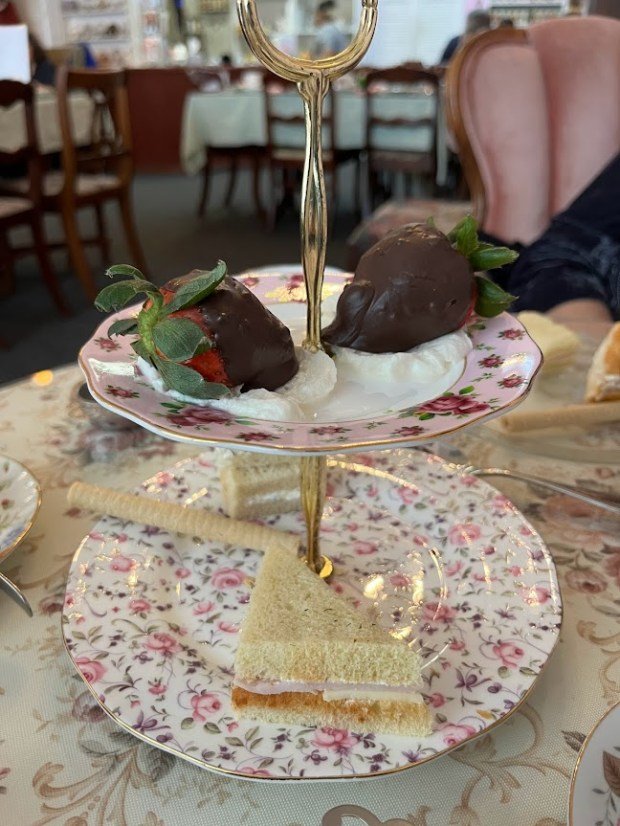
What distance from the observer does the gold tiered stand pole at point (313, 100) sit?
1.45 ft

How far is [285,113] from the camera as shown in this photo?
4188 mm


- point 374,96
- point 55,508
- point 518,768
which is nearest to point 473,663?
point 518,768

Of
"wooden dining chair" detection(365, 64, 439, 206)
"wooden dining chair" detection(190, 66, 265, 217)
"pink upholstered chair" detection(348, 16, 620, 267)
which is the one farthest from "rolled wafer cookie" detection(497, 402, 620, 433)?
"wooden dining chair" detection(190, 66, 265, 217)

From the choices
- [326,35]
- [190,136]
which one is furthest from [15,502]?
[326,35]

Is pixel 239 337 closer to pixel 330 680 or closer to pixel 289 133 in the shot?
pixel 330 680

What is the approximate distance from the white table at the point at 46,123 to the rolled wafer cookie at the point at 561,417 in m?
2.62

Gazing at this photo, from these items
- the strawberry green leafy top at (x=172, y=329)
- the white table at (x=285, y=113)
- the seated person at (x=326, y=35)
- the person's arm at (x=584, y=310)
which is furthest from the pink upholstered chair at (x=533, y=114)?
the seated person at (x=326, y=35)

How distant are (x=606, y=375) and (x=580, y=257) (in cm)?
78

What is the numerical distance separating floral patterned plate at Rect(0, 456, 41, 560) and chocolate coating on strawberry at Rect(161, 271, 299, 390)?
29cm

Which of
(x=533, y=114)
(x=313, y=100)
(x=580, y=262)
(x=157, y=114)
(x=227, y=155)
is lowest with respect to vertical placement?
(x=227, y=155)

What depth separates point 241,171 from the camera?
6.52 metres

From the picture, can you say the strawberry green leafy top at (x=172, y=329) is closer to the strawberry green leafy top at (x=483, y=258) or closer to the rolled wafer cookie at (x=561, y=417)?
the strawberry green leafy top at (x=483, y=258)

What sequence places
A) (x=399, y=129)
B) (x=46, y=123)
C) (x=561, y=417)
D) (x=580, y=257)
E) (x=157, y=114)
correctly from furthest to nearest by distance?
(x=157, y=114), (x=399, y=129), (x=46, y=123), (x=580, y=257), (x=561, y=417)

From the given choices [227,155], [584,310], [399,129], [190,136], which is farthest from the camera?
[227,155]
